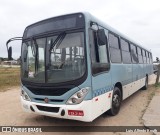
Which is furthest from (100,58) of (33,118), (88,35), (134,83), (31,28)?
(134,83)

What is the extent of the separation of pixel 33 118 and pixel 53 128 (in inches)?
51.6

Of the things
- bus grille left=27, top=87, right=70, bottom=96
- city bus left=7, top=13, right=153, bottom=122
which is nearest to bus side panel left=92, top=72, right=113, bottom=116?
city bus left=7, top=13, right=153, bottom=122

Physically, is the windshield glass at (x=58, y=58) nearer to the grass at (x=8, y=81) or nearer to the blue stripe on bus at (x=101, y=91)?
the blue stripe on bus at (x=101, y=91)

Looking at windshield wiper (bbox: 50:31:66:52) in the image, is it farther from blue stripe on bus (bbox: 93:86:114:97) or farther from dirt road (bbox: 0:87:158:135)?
dirt road (bbox: 0:87:158:135)

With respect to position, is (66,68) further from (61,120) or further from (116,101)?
(116,101)

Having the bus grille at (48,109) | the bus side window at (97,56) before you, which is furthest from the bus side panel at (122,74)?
the bus grille at (48,109)

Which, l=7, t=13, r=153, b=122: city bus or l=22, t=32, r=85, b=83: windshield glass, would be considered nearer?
l=7, t=13, r=153, b=122: city bus

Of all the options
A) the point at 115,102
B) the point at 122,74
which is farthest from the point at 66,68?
the point at 122,74

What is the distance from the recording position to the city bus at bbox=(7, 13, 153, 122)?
546 cm

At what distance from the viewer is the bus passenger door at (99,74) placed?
5.71 meters

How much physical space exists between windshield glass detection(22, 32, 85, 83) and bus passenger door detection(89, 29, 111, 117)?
1.12 ft

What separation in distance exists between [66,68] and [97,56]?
0.90 metres

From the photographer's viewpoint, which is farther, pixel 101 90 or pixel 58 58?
pixel 101 90

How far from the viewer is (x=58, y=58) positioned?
576 cm
